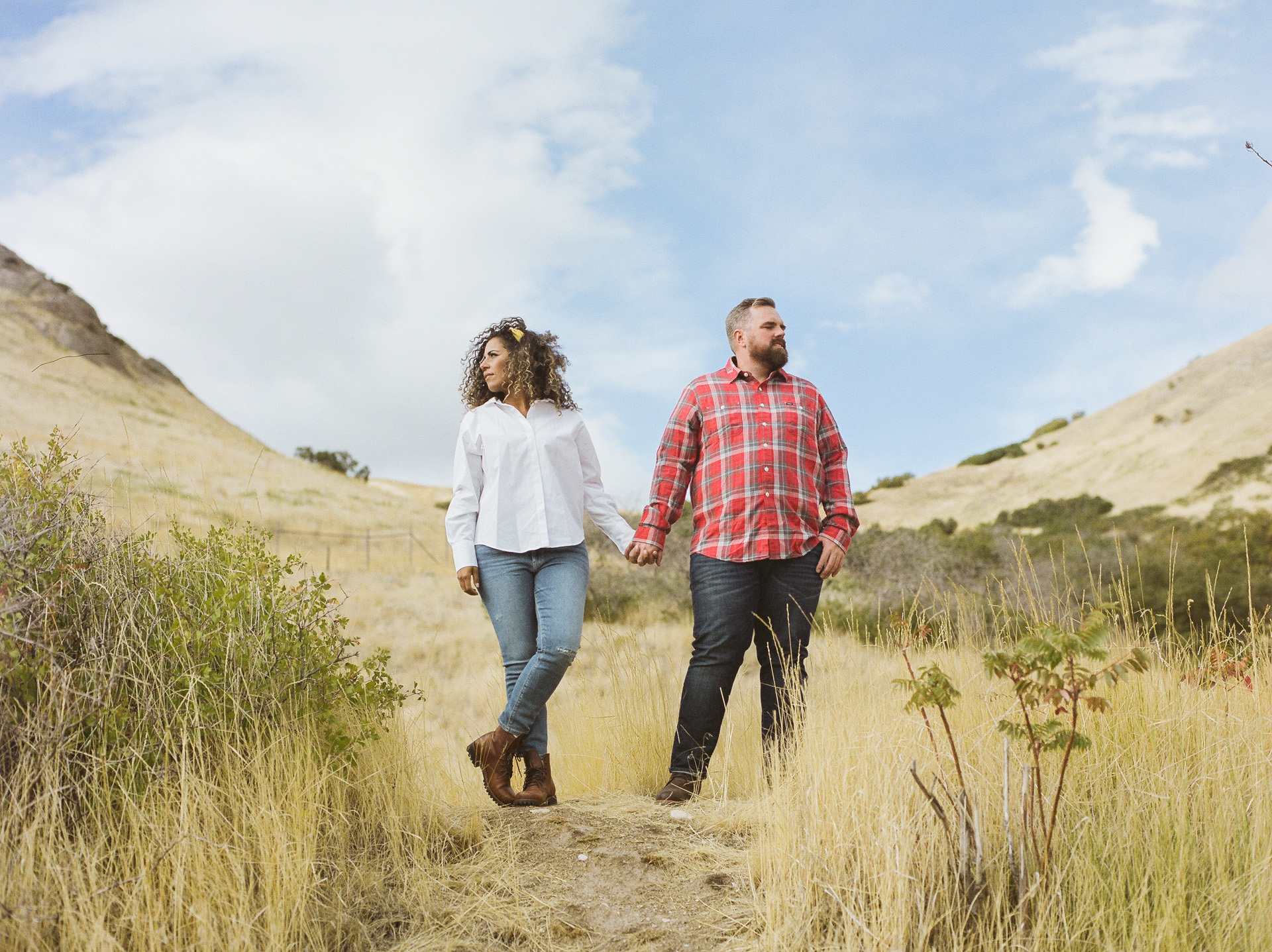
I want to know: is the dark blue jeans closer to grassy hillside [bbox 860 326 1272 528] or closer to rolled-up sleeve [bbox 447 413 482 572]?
rolled-up sleeve [bbox 447 413 482 572]

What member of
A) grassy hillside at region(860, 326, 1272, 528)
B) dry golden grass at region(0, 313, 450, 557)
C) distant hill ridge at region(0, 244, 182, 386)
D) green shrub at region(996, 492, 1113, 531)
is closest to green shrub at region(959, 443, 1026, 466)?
grassy hillside at region(860, 326, 1272, 528)

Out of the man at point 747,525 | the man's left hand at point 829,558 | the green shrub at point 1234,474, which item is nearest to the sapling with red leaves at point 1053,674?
the man at point 747,525

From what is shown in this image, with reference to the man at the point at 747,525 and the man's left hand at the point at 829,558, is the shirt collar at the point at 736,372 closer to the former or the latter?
the man at the point at 747,525

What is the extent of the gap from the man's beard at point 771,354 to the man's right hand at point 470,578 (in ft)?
4.94

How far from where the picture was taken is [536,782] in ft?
12.0

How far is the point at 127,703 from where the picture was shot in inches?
103

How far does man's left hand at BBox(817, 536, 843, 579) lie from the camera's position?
3.78 m

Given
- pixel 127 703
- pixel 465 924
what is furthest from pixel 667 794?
pixel 127 703

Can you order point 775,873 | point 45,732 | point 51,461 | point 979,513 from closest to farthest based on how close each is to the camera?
point 45,732
point 775,873
point 51,461
point 979,513

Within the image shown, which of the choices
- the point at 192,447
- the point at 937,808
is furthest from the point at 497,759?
the point at 192,447

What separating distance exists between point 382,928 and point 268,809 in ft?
Result: 1.57

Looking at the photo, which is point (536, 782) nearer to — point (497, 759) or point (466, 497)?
point (497, 759)

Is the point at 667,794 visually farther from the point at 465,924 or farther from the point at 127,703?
the point at 127,703

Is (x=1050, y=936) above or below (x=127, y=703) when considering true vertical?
below
